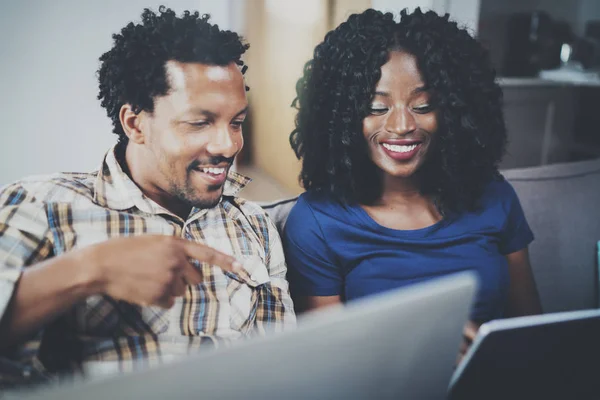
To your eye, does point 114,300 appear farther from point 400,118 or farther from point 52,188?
point 400,118

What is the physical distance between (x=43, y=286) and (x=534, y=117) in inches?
116

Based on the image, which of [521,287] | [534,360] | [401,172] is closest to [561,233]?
[521,287]

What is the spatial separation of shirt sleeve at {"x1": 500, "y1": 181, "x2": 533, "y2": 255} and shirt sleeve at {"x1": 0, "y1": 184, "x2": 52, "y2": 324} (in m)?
0.96

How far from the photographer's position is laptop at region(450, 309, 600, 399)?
61 cm

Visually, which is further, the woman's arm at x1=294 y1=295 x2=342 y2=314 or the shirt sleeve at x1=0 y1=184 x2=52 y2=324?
the woman's arm at x1=294 y1=295 x2=342 y2=314

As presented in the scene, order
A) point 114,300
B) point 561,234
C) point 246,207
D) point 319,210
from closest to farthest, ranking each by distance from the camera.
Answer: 1. point 114,300
2. point 246,207
3. point 319,210
4. point 561,234

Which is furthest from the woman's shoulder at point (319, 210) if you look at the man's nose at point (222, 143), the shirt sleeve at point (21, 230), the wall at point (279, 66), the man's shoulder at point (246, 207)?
the shirt sleeve at point (21, 230)

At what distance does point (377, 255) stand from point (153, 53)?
610 mm

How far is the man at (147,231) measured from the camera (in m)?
0.67

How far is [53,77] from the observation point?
94 centimetres

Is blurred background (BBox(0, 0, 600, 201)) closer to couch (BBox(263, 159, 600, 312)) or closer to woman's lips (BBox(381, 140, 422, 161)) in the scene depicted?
woman's lips (BBox(381, 140, 422, 161))

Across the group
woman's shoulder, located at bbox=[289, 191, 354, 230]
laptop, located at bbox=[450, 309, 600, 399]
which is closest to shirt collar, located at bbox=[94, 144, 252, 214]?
woman's shoulder, located at bbox=[289, 191, 354, 230]

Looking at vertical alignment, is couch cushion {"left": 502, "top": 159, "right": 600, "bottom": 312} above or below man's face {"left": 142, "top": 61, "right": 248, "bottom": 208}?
below

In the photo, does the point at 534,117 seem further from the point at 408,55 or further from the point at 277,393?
the point at 277,393
